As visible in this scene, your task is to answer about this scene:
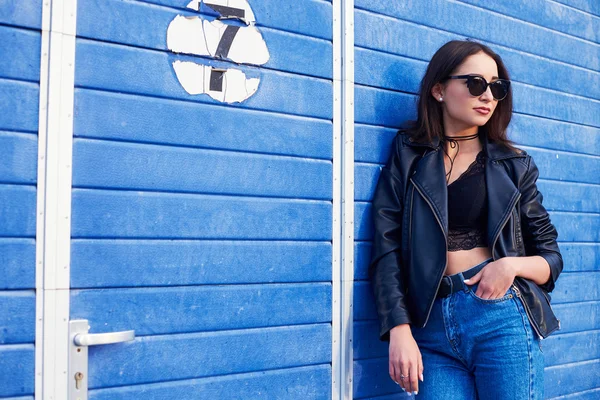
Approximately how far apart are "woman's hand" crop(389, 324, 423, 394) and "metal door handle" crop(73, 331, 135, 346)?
945mm

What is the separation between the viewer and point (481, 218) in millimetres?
2527

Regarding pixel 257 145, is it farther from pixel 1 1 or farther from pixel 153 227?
pixel 1 1

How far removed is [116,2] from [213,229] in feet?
2.76

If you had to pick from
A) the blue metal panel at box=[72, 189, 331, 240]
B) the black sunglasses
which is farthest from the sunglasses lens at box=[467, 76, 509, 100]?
the blue metal panel at box=[72, 189, 331, 240]

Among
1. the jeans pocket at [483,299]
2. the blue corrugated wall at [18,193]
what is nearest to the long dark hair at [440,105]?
the jeans pocket at [483,299]

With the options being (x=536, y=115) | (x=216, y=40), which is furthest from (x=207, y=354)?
(x=536, y=115)

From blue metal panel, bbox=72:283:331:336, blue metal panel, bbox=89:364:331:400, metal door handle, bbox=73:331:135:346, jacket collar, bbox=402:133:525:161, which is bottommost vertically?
blue metal panel, bbox=89:364:331:400

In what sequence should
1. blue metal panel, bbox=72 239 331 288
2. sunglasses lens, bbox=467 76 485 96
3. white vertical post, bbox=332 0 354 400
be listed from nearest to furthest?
blue metal panel, bbox=72 239 331 288, sunglasses lens, bbox=467 76 485 96, white vertical post, bbox=332 0 354 400

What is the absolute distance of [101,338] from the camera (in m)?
2.06

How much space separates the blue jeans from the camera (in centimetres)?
232

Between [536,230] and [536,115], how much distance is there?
3.44 ft

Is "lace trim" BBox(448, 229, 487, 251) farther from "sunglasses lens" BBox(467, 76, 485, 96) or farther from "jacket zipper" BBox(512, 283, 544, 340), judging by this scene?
"sunglasses lens" BBox(467, 76, 485, 96)

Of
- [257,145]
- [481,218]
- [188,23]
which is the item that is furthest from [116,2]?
[481,218]

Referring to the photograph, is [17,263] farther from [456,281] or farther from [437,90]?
[437,90]
